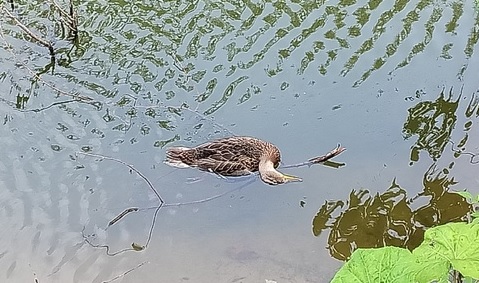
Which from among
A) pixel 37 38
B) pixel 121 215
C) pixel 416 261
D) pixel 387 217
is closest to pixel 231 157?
pixel 121 215

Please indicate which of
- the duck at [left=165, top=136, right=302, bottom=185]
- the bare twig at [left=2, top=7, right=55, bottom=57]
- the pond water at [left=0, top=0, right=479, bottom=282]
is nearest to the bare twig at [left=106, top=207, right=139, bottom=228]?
the pond water at [left=0, top=0, right=479, bottom=282]

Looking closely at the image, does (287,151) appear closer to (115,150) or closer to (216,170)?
(216,170)

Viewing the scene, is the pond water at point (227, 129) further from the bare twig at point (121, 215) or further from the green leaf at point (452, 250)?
the green leaf at point (452, 250)

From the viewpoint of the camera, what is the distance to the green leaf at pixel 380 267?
7.09 ft

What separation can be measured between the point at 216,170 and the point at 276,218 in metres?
0.79

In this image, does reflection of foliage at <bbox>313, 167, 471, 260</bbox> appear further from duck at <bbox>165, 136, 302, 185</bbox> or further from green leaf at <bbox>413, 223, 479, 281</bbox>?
green leaf at <bbox>413, 223, 479, 281</bbox>

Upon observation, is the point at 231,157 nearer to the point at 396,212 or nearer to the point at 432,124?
the point at 396,212

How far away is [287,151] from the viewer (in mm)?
5816

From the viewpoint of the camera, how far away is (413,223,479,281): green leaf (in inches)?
83.8

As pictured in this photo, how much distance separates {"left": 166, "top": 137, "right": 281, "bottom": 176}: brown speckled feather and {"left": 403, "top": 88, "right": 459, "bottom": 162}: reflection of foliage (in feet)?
3.95

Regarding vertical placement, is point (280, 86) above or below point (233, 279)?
above

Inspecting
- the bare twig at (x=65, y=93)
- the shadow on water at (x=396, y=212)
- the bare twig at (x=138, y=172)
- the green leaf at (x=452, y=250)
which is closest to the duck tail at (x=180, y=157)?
the bare twig at (x=138, y=172)

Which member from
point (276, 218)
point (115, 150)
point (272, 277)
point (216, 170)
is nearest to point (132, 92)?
point (115, 150)

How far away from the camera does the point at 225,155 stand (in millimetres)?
5656
